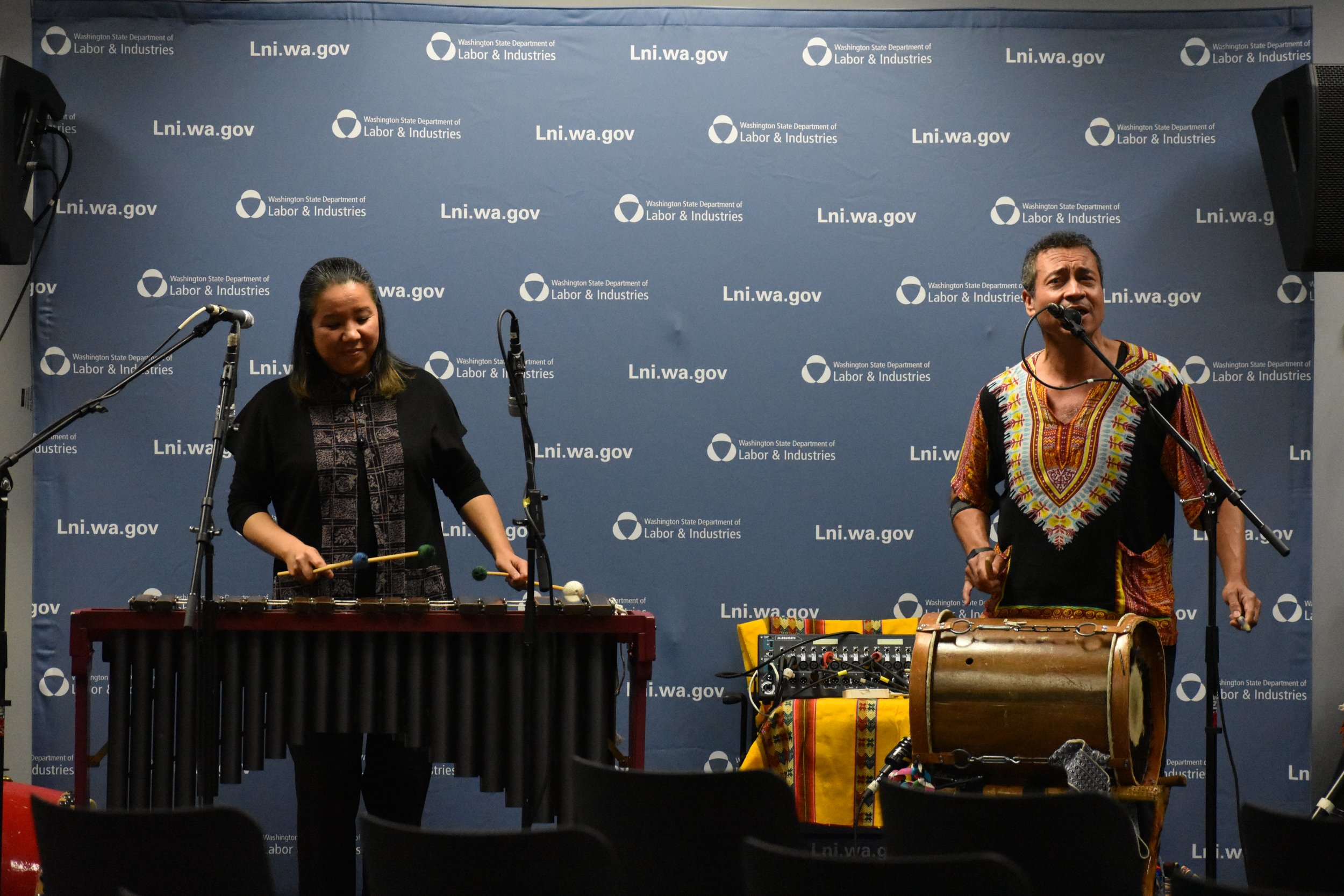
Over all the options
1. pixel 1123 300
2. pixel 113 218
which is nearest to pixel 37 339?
pixel 113 218

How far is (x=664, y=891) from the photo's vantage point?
7.34 ft

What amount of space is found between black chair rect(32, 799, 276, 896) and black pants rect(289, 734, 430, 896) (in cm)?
141

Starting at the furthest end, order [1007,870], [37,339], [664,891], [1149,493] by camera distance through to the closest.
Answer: [37,339] < [1149,493] < [664,891] < [1007,870]

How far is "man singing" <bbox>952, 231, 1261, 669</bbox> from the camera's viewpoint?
11.8 feet

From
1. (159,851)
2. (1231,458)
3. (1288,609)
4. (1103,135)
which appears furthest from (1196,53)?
(159,851)

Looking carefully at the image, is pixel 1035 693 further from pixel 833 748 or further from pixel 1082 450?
pixel 833 748

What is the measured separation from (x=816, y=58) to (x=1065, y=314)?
2.45 m

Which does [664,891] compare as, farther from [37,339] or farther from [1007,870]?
[37,339]

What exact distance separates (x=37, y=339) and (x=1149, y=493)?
426 centimetres

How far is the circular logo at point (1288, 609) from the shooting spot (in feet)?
17.0

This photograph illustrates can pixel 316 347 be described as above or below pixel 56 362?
below

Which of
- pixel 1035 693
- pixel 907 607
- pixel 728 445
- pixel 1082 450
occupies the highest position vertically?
pixel 728 445

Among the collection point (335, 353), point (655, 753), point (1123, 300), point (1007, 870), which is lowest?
point (655, 753)

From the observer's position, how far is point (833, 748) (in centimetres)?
441
